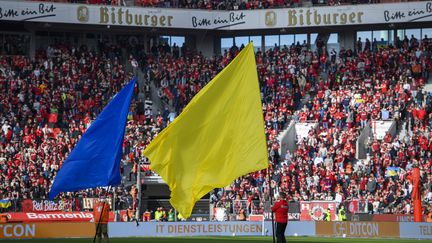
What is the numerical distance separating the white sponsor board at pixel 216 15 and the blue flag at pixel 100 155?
36.6 metres

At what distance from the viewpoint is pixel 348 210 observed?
48250 mm

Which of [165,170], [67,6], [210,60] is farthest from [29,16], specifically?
[165,170]

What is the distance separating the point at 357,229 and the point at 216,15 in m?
27.6

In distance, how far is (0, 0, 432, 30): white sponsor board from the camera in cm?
6284

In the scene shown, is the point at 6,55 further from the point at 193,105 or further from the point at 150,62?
the point at 193,105

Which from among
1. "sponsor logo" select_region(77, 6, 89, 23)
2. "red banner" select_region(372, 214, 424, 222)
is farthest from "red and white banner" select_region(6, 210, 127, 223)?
"sponsor logo" select_region(77, 6, 89, 23)

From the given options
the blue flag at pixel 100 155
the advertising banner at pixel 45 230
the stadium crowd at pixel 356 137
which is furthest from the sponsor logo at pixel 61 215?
the blue flag at pixel 100 155

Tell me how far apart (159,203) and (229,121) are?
3428 cm

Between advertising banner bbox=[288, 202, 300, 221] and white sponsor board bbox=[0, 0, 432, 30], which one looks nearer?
advertising banner bbox=[288, 202, 300, 221]

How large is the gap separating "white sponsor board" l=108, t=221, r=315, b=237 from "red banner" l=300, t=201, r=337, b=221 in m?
4.03

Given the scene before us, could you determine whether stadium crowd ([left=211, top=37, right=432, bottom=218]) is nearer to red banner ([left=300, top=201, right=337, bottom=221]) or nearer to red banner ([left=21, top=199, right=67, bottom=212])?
red banner ([left=300, top=201, right=337, bottom=221])

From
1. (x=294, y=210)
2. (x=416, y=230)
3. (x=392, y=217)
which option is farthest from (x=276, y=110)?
(x=416, y=230)

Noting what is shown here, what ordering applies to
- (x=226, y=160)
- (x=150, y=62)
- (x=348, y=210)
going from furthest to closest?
1. (x=150, y=62)
2. (x=348, y=210)
3. (x=226, y=160)

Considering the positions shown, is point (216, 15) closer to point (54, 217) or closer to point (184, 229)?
point (54, 217)
